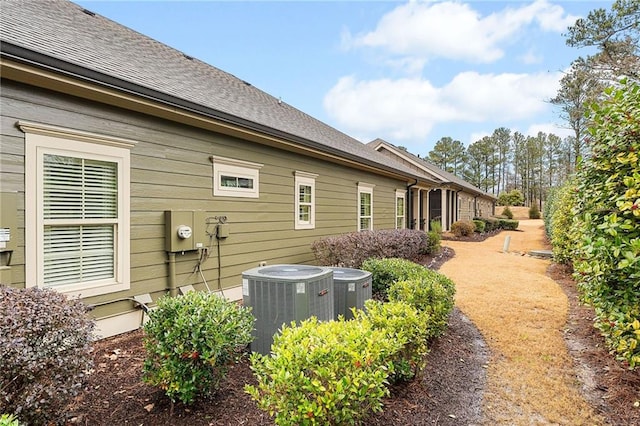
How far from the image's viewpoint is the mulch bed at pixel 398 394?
102 inches

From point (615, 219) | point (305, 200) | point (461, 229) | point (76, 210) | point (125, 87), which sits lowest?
point (461, 229)

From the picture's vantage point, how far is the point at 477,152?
4988cm

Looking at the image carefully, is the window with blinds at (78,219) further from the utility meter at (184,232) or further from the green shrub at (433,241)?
the green shrub at (433,241)

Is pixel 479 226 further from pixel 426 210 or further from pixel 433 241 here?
pixel 433 241

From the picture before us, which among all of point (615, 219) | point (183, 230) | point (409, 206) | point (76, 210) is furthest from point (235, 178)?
point (409, 206)

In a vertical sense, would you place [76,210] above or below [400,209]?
below

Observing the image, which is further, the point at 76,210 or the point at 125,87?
the point at 125,87

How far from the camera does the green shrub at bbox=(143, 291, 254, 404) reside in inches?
99.1

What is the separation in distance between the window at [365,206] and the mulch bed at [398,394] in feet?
21.9

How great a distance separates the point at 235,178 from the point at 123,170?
202cm

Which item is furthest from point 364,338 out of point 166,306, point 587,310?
point 587,310

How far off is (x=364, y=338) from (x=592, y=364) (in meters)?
2.96

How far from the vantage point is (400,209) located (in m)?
14.1

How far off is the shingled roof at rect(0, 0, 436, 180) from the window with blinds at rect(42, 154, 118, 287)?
100cm
